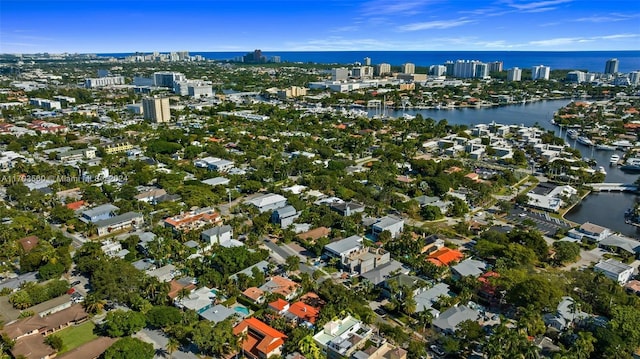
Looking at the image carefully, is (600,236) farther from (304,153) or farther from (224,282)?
(304,153)

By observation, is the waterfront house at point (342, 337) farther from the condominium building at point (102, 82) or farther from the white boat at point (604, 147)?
the condominium building at point (102, 82)

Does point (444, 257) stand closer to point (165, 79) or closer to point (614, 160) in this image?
point (614, 160)

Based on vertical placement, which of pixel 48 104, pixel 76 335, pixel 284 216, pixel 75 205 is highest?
pixel 48 104

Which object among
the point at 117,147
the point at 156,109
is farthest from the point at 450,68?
the point at 117,147

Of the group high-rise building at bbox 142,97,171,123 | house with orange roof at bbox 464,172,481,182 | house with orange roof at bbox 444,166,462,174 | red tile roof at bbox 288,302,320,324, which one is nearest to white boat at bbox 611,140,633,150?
house with orange roof at bbox 464,172,481,182

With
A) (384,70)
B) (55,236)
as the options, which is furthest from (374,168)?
(384,70)

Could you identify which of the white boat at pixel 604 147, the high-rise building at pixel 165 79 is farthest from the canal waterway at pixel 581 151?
the high-rise building at pixel 165 79
